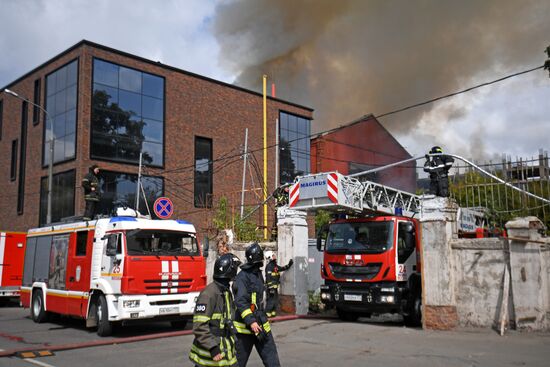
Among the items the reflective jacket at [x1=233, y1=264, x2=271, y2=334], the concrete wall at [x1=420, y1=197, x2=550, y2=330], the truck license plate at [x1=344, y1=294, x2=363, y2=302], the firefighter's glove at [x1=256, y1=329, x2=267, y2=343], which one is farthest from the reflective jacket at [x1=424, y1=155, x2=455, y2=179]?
the firefighter's glove at [x1=256, y1=329, x2=267, y2=343]

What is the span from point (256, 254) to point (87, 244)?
7213 mm

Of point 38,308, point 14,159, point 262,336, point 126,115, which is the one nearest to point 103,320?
point 38,308

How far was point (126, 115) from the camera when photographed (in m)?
28.5

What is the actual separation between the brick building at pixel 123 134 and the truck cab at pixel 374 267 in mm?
14407

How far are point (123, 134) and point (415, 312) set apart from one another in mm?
20596

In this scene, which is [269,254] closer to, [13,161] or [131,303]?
[131,303]

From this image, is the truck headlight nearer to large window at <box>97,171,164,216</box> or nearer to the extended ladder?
the extended ladder

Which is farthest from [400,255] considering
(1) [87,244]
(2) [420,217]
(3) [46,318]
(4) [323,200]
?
(3) [46,318]

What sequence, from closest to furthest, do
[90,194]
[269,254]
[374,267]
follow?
[374,267]
[90,194]
[269,254]

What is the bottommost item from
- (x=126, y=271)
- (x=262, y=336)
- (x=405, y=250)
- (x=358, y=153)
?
(x=262, y=336)

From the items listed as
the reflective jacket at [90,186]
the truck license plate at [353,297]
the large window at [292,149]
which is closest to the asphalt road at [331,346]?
the truck license plate at [353,297]

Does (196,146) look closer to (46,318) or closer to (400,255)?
(46,318)

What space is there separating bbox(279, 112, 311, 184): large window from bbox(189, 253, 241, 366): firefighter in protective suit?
31984 millimetres

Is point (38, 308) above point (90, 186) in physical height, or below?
below
